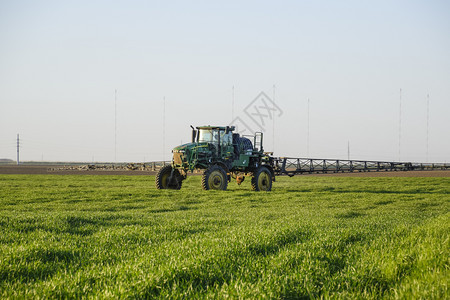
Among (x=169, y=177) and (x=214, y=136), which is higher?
(x=214, y=136)

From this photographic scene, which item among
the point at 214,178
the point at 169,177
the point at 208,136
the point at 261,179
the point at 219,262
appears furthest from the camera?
the point at 261,179

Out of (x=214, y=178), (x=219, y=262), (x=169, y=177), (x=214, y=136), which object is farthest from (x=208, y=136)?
(x=219, y=262)

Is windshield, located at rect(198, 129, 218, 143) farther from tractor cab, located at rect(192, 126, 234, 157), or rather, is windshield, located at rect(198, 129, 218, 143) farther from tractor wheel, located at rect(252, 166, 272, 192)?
tractor wheel, located at rect(252, 166, 272, 192)

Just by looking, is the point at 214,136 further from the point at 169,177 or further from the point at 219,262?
the point at 219,262

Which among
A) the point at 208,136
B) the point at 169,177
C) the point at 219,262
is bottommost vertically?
the point at 219,262

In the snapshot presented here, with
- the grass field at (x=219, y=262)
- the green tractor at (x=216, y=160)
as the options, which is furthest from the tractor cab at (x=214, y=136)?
the grass field at (x=219, y=262)

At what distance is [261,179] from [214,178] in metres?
4.34

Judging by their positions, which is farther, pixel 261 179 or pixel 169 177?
pixel 261 179

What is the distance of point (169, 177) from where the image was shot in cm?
2594

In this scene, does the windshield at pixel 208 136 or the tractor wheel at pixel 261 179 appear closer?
the windshield at pixel 208 136

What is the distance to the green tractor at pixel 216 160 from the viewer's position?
80.8ft

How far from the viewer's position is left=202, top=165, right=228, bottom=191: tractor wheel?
79.2ft

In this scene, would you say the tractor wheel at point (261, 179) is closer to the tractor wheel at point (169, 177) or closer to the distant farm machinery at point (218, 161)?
the distant farm machinery at point (218, 161)

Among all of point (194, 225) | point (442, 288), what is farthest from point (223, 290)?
point (194, 225)
